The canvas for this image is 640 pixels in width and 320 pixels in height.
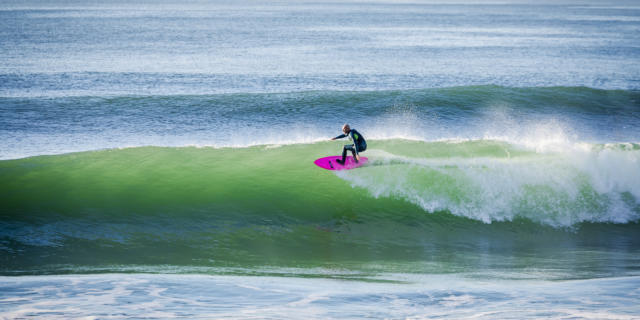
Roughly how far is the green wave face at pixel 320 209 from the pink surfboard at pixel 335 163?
0.15 m

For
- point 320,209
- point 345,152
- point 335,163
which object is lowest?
point 320,209

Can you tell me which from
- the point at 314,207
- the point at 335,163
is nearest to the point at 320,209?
the point at 314,207

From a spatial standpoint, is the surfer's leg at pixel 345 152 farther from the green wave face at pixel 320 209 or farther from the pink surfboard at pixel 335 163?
the green wave face at pixel 320 209

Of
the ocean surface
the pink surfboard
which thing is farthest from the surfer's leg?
the ocean surface

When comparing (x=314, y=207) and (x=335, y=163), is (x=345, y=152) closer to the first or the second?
(x=335, y=163)

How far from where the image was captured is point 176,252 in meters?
9.01

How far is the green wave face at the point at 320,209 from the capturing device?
8.91 meters

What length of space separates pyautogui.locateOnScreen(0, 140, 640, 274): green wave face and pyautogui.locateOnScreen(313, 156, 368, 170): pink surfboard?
15 cm

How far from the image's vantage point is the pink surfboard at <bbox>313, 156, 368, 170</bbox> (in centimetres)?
1227

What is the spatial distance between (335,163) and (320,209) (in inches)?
73.6

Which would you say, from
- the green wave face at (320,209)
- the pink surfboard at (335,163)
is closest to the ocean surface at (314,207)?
the green wave face at (320,209)

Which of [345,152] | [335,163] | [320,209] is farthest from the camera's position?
[335,163]

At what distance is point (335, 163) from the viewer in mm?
12586

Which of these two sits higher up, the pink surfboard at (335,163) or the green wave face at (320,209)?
the pink surfboard at (335,163)
